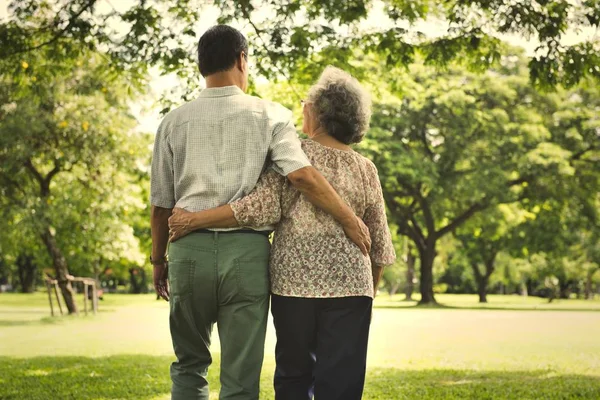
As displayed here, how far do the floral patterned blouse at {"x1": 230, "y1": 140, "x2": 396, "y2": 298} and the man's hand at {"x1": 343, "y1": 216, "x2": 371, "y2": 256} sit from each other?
0.03m

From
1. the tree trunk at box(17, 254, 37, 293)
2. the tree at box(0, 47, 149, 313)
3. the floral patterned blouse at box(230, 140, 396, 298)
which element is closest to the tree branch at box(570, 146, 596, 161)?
the tree at box(0, 47, 149, 313)

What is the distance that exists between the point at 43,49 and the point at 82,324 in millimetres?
12695

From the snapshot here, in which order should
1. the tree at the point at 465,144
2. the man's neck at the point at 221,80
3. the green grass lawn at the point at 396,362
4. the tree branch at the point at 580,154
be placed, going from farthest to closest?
1. the tree branch at the point at 580,154
2. the tree at the point at 465,144
3. the green grass lawn at the point at 396,362
4. the man's neck at the point at 221,80

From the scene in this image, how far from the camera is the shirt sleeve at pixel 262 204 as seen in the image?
3316mm

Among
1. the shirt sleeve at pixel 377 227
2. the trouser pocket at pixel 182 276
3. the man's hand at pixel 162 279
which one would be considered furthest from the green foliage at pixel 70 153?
the trouser pocket at pixel 182 276

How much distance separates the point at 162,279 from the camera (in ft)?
12.5

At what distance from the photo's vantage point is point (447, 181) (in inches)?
1276

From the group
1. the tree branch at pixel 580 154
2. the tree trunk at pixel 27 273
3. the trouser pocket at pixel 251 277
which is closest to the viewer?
the trouser pocket at pixel 251 277

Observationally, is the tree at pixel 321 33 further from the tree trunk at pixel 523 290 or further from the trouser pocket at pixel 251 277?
the tree trunk at pixel 523 290

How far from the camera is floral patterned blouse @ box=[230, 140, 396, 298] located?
135 inches

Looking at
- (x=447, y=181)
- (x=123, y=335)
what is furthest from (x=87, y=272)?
(x=123, y=335)

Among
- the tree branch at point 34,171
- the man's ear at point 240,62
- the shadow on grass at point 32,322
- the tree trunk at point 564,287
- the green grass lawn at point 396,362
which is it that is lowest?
the tree trunk at point 564,287

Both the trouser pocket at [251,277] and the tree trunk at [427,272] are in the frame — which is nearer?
the trouser pocket at [251,277]

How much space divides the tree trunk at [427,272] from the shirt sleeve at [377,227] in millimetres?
32398
